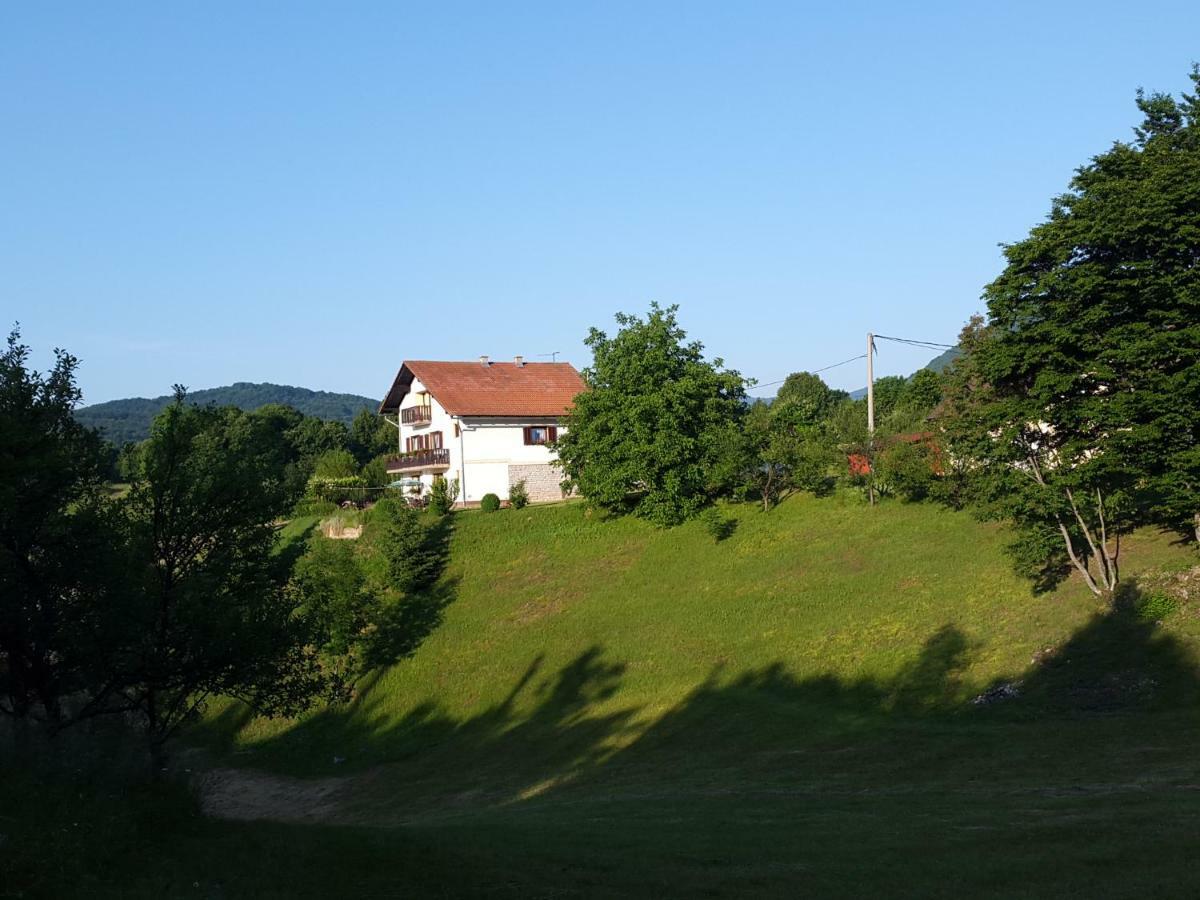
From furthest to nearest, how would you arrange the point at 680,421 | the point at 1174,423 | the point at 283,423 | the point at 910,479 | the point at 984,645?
the point at 283,423, the point at 680,421, the point at 910,479, the point at 984,645, the point at 1174,423

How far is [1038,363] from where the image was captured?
29.0 metres

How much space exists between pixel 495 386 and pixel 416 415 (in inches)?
230

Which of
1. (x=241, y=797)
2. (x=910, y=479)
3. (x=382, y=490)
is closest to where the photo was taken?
(x=241, y=797)

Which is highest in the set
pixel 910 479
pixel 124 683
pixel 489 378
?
pixel 489 378

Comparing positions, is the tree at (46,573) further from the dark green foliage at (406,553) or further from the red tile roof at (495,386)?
the red tile roof at (495,386)

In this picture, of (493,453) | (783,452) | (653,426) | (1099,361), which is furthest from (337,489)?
(1099,361)

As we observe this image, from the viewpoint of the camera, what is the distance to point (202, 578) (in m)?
21.3

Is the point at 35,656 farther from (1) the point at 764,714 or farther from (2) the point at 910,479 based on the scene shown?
(2) the point at 910,479

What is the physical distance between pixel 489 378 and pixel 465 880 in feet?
187

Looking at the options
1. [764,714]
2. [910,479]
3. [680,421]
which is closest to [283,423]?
[680,421]

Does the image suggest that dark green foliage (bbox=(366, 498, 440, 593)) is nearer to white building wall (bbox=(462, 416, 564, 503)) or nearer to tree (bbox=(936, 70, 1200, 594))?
white building wall (bbox=(462, 416, 564, 503))

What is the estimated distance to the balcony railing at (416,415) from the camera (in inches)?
2613

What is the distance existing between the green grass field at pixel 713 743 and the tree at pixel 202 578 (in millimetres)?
2109

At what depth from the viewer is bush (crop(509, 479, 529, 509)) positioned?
58.7 meters
